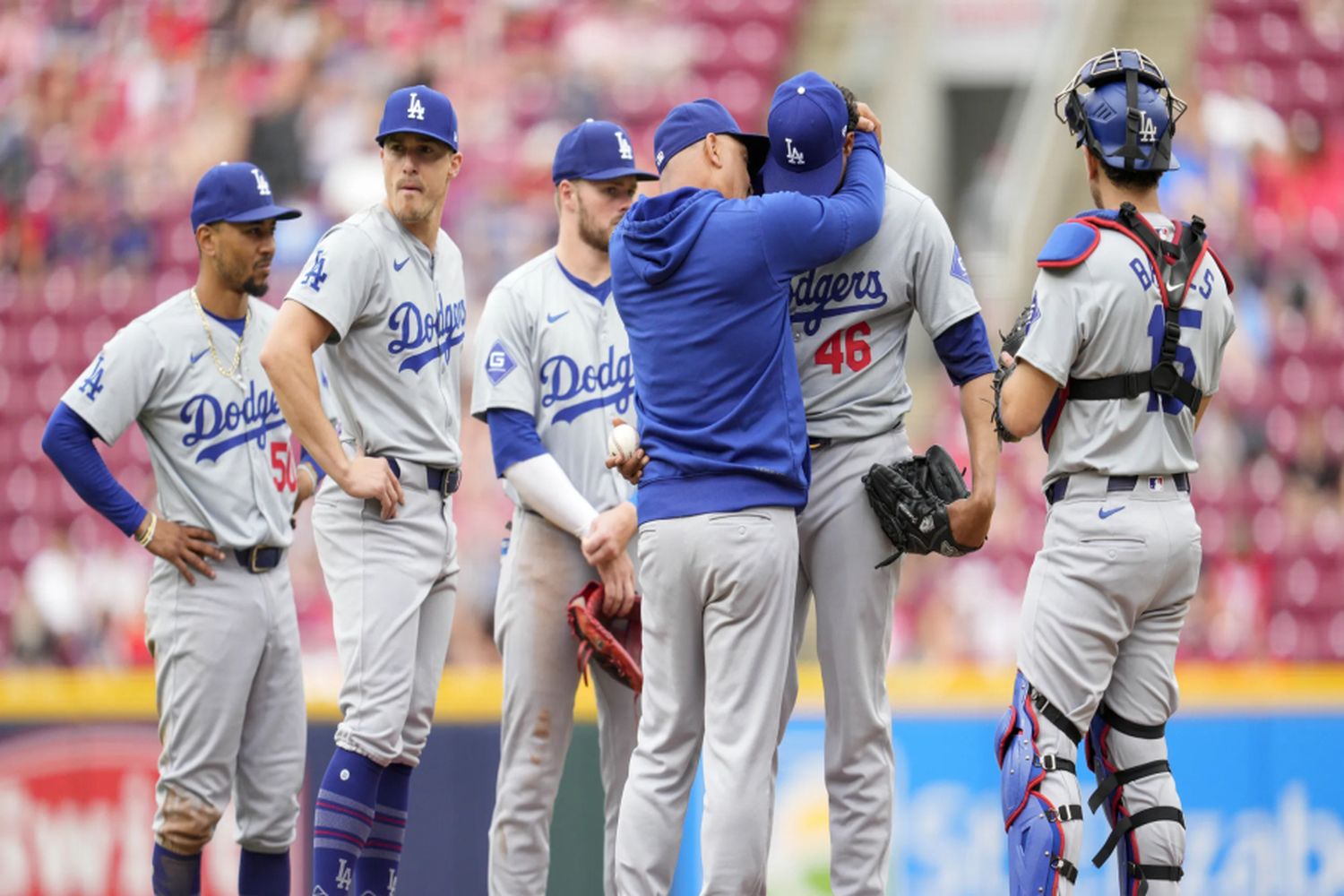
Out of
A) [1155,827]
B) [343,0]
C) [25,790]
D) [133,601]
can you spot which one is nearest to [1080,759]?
[1155,827]

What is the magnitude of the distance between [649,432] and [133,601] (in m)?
7.30

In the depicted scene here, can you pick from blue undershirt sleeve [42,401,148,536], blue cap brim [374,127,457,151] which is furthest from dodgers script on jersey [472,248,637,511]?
blue undershirt sleeve [42,401,148,536]

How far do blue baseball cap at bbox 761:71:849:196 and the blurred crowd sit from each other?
585cm

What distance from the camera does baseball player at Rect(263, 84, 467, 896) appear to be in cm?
482

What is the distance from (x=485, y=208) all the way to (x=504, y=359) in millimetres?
7192

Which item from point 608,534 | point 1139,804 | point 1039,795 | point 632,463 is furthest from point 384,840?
point 1139,804

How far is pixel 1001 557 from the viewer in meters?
10.3

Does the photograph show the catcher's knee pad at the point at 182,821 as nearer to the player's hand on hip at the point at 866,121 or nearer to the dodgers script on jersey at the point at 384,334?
the dodgers script on jersey at the point at 384,334

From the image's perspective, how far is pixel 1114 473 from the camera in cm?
434

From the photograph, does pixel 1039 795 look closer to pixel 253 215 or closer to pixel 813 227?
pixel 813 227

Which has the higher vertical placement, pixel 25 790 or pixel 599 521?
pixel 599 521

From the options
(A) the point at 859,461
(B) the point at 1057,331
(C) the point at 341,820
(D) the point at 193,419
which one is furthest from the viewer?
(D) the point at 193,419

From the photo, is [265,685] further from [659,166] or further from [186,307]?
[659,166]

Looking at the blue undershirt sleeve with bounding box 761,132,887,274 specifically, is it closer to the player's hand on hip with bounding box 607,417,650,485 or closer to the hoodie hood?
the hoodie hood
